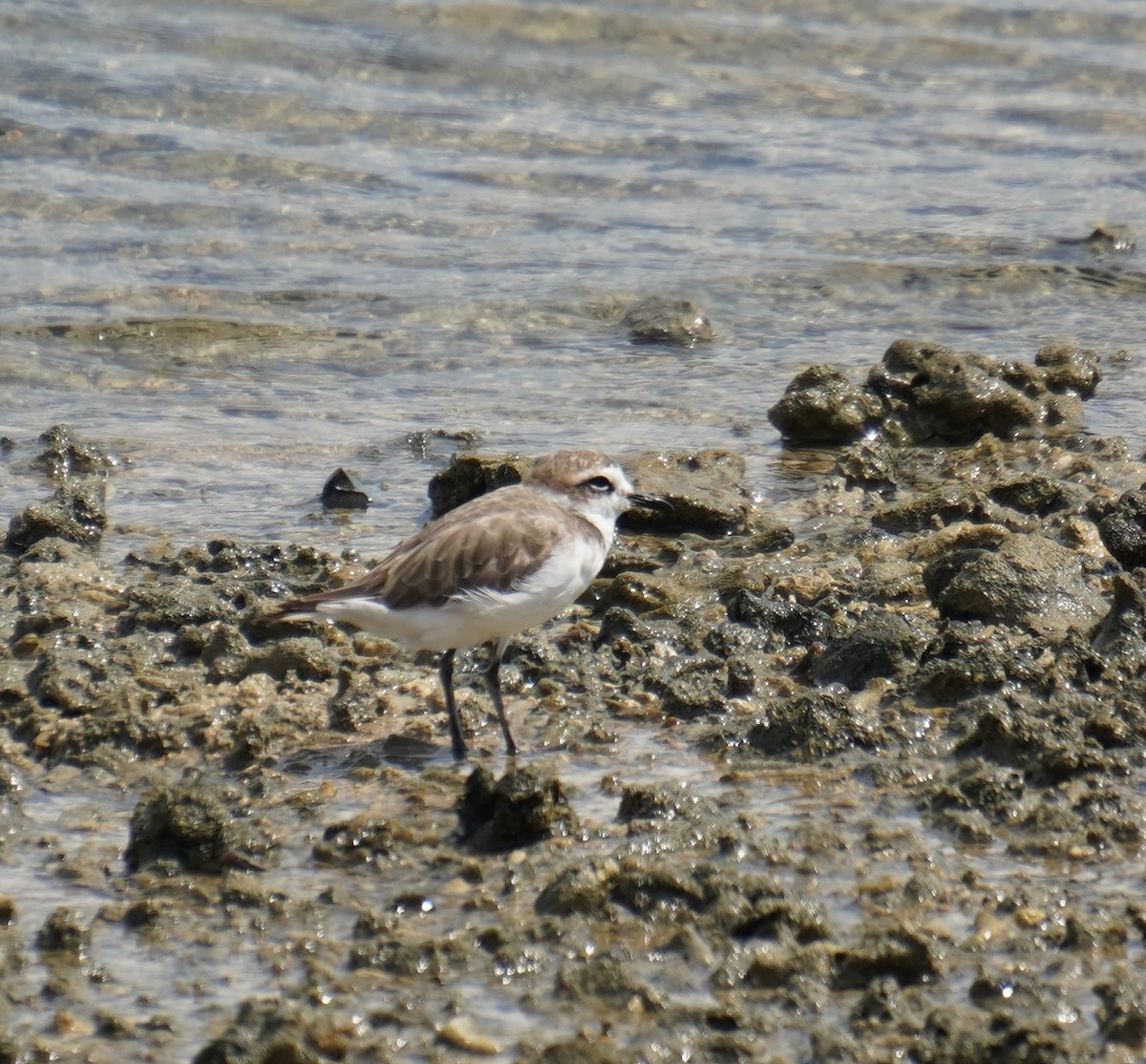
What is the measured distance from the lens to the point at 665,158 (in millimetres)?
15742

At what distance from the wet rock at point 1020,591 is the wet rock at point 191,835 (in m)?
2.97

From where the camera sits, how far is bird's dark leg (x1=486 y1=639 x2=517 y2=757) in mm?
6195

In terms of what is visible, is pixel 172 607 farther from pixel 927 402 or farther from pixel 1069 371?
pixel 1069 371

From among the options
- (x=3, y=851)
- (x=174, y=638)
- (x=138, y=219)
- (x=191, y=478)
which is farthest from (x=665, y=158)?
(x=3, y=851)

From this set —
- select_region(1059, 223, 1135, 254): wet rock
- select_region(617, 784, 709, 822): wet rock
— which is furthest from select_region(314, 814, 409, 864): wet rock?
select_region(1059, 223, 1135, 254): wet rock

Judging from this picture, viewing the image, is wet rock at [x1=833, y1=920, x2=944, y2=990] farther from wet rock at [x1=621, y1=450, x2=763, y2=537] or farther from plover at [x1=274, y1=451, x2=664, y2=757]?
wet rock at [x1=621, y1=450, x2=763, y2=537]

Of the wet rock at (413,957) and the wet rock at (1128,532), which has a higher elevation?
the wet rock at (1128,532)

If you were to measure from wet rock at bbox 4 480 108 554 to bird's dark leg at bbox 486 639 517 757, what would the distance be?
262 cm

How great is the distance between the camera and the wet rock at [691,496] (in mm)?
8352

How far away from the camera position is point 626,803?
5539mm

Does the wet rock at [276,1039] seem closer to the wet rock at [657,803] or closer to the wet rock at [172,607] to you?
the wet rock at [657,803]

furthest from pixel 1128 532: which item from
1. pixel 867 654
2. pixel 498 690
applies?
pixel 498 690

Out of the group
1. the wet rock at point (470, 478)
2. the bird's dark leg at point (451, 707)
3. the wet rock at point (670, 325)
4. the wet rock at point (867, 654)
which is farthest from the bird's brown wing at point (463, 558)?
the wet rock at point (670, 325)

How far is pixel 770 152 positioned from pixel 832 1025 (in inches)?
494
